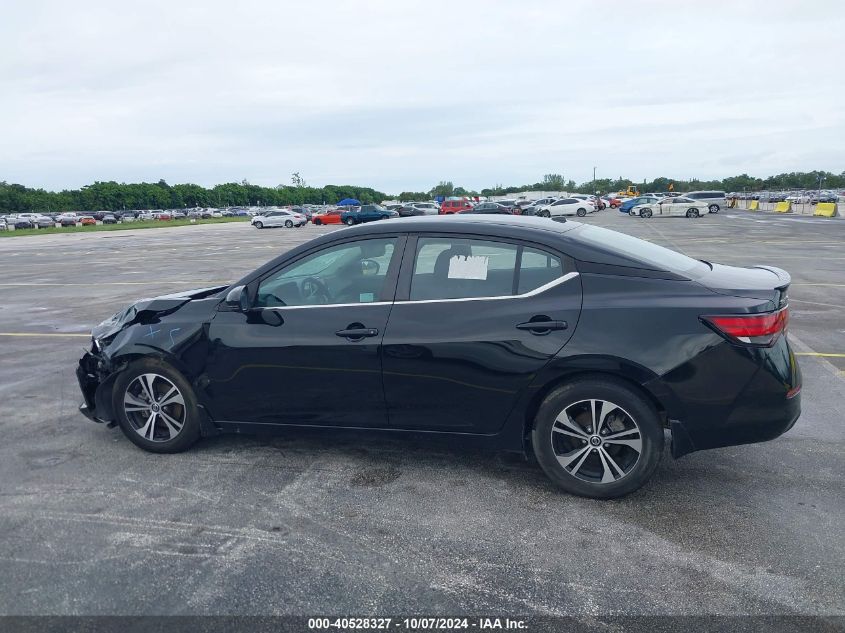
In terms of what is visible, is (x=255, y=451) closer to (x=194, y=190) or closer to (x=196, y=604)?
(x=196, y=604)

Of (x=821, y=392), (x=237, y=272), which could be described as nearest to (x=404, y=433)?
(x=821, y=392)

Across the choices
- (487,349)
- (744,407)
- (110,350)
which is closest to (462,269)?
(487,349)

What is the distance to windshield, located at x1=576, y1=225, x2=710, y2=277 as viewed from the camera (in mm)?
4078

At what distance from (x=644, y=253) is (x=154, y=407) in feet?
11.3

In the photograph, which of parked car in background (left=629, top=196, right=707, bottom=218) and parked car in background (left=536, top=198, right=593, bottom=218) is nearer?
parked car in background (left=629, top=196, right=707, bottom=218)

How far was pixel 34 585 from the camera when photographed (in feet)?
10.5

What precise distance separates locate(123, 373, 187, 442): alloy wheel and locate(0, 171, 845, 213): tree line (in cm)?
11743

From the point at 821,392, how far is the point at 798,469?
6.39ft

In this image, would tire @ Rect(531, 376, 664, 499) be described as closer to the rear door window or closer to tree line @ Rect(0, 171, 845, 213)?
the rear door window

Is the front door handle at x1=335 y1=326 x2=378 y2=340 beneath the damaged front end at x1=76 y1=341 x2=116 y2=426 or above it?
above

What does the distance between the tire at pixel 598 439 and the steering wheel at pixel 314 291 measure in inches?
60.5

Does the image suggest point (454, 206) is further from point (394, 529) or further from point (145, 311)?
point (394, 529)

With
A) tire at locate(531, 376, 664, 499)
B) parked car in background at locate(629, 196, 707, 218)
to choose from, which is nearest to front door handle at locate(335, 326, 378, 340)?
tire at locate(531, 376, 664, 499)

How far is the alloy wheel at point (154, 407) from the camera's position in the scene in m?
4.66
